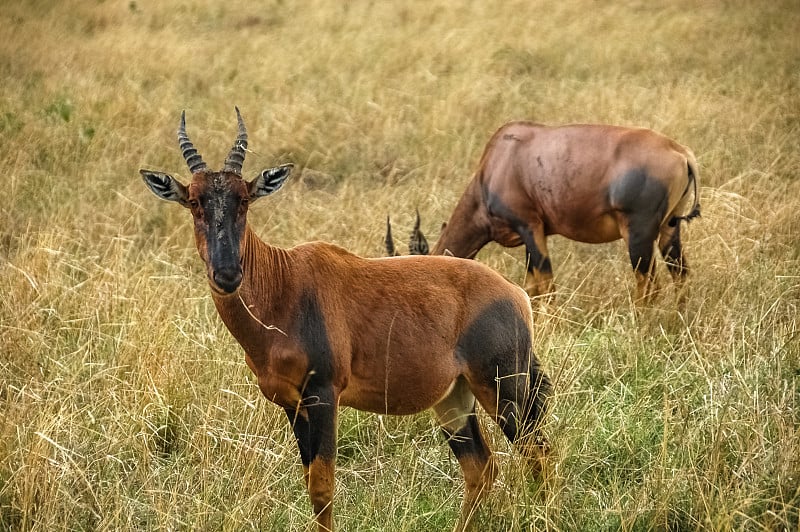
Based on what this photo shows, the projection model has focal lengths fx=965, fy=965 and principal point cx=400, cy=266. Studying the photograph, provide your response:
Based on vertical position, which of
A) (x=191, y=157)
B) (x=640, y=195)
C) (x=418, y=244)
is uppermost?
(x=191, y=157)

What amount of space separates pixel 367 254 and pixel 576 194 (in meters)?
1.84

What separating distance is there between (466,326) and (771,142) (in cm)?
762

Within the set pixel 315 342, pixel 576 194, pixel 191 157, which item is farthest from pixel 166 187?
pixel 576 194

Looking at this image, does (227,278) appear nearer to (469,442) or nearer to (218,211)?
(218,211)

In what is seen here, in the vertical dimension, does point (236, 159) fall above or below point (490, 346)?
above

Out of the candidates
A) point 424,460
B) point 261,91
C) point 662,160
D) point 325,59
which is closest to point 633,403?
point 424,460

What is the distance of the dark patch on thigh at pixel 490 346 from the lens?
466 centimetres

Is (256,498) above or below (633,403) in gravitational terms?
above

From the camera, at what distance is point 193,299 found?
272 inches

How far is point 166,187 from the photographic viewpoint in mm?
4555

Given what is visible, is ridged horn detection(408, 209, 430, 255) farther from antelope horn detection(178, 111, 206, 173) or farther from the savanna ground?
antelope horn detection(178, 111, 206, 173)

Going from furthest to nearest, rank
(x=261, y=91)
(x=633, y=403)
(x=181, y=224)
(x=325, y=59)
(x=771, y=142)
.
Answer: (x=325, y=59)
(x=261, y=91)
(x=771, y=142)
(x=181, y=224)
(x=633, y=403)

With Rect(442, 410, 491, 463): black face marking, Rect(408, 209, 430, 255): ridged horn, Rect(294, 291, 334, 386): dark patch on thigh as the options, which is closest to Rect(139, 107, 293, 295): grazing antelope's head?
Rect(294, 291, 334, 386): dark patch on thigh

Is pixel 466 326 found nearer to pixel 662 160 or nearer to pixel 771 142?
pixel 662 160
